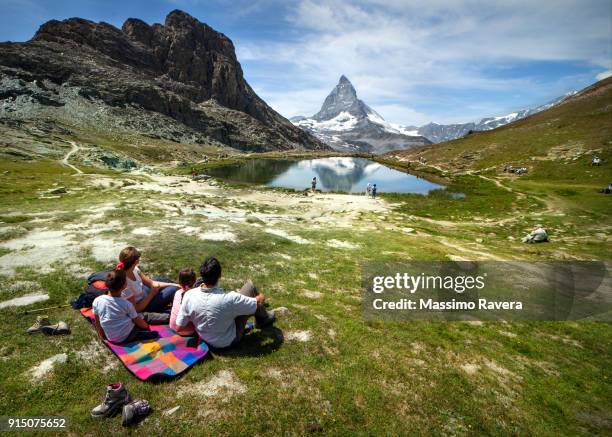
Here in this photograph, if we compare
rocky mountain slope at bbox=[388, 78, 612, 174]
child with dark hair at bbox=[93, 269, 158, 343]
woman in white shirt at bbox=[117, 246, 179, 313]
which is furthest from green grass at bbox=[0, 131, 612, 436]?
rocky mountain slope at bbox=[388, 78, 612, 174]

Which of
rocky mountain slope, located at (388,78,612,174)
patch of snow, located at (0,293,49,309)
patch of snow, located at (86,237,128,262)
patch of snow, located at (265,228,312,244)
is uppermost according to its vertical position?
rocky mountain slope, located at (388,78,612,174)

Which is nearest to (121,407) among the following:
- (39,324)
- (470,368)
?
(39,324)

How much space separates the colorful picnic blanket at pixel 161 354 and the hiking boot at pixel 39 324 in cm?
262

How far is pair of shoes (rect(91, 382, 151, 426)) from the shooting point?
8031 millimetres

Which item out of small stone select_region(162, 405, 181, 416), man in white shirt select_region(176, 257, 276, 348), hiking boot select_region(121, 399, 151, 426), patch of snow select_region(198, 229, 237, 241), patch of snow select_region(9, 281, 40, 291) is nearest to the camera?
hiking boot select_region(121, 399, 151, 426)

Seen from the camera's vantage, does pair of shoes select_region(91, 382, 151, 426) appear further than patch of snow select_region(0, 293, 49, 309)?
No

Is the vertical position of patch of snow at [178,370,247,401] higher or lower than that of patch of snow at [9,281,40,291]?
lower

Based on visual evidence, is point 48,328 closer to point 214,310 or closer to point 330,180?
point 214,310

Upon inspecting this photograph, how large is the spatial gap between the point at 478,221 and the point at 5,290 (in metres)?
54.3

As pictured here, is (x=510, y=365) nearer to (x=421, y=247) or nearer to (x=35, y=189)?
(x=421, y=247)

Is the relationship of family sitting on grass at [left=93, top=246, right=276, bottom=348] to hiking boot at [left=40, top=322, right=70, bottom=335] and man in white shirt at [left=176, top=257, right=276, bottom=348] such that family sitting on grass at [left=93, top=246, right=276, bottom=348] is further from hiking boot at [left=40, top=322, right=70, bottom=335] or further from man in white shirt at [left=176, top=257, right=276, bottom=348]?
hiking boot at [left=40, top=322, right=70, bottom=335]

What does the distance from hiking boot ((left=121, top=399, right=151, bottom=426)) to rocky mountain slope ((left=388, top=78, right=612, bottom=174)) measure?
100502mm

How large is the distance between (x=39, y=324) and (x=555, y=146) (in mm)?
138614

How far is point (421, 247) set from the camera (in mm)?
29328
